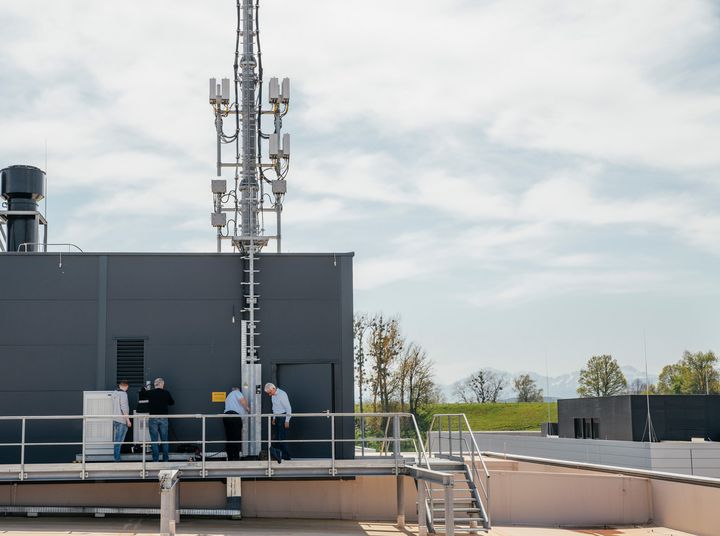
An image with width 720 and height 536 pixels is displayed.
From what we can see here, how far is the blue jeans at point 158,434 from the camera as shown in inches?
715

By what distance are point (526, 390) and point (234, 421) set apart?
251 ft

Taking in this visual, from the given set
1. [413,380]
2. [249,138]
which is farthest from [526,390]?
[249,138]

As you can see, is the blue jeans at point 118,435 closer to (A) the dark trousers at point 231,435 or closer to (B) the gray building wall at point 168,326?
(B) the gray building wall at point 168,326

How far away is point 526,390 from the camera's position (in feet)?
303

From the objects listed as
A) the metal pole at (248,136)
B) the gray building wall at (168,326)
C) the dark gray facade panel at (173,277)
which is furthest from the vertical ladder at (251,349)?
the metal pole at (248,136)

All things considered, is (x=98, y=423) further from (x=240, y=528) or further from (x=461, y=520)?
(x=461, y=520)

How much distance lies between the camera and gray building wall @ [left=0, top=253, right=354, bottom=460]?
64.4ft

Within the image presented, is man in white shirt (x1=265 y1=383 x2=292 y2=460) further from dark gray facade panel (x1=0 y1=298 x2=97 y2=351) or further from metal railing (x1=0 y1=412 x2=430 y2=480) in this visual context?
dark gray facade panel (x1=0 y1=298 x2=97 y2=351)

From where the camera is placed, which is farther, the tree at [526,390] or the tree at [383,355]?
the tree at [526,390]

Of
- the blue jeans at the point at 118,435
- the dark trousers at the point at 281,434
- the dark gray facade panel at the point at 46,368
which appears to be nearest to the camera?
the blue jeans at the point at 118,435

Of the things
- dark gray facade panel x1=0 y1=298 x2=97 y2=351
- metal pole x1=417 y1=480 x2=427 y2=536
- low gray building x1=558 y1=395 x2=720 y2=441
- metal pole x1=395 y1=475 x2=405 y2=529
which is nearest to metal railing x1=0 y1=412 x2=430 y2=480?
metal pole x1=417 y1=480 x2=427 y2=536

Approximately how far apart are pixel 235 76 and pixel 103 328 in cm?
712

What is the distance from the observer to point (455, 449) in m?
37.2

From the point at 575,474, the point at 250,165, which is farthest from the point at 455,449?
the point at 250,165
